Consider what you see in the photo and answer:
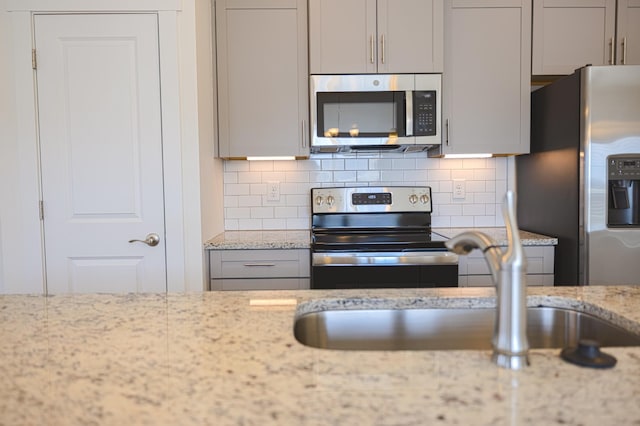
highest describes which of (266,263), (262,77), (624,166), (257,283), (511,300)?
(262,77)

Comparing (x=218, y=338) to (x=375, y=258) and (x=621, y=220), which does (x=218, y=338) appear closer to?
(x=375, y=258)

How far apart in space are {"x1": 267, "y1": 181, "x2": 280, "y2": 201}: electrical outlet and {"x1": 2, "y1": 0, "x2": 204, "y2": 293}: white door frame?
2.42 ft

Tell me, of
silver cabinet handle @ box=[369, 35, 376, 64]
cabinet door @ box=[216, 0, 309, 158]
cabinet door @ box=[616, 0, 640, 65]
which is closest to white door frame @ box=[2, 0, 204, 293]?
cabinet door @ box=[216, 0, 309, 158]

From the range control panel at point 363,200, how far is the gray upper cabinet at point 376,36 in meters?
0.71

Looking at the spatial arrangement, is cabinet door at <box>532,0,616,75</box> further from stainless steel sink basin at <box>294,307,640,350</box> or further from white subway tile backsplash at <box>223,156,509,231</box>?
stainless steel sink basin at <box>294,307,640,350</box>

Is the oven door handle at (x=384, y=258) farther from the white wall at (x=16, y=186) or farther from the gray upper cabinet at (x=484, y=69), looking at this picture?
the white wall at (x=16, y=186)

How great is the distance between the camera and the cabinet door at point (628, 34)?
8.63 ft

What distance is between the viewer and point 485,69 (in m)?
2.64

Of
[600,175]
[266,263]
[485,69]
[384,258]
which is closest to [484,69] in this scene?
[485,69]

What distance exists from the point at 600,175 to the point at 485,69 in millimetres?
871

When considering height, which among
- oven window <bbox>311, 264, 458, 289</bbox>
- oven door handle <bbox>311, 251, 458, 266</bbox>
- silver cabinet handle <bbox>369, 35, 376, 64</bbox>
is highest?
silver cabinet handle <bbox>369, 35, 376, 64</bbox>

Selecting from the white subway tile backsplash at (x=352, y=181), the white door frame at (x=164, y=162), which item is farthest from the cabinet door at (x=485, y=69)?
the white door frame at (x=164, y=162)

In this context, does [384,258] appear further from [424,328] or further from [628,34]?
[628,34]

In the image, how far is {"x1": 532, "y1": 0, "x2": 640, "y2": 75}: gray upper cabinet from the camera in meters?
2.64
